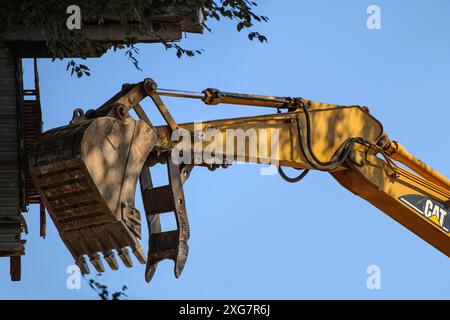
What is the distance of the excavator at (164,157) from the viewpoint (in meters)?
12.6

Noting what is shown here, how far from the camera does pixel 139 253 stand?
504 inches

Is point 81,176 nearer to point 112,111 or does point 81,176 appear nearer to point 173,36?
point 112,111

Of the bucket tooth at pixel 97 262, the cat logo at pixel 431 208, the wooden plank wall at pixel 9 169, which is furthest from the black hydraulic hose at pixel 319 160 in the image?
the wooden plank wall at pixel 9 169

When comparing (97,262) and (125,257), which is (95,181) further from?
(97,262)

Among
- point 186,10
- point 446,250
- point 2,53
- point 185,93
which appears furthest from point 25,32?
point 446,250

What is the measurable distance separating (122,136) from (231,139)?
1.77 m

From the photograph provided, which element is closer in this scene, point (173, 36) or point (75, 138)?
point (75, 138)

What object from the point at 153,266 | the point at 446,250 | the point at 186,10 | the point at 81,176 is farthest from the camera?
→ the point at 446,250

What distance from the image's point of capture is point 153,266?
523 inches

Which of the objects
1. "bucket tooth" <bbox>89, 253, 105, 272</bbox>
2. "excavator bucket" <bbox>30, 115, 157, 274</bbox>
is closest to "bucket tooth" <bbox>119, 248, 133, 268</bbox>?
"excavator bucket" <bbox>30, 115, 157, 274</bbox>

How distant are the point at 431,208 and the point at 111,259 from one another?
526 centimetres

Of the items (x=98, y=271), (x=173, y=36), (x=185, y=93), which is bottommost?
(x=98, y=271)

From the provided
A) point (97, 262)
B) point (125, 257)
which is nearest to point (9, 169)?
point (97, 262)

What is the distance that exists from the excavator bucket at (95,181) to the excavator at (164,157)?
10mm
